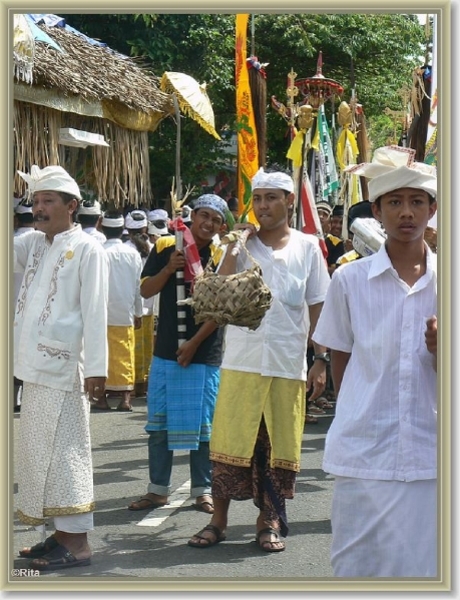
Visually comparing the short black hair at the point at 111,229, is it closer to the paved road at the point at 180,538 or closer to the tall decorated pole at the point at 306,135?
the tall decorated pole at the point at 306,135

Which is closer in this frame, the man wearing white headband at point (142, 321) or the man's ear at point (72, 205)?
the man's ear at point (72, 205)

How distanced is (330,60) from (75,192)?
17.8 metres

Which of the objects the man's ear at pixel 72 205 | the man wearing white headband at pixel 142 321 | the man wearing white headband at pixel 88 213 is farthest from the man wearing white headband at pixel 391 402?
the man wearing white headband at pixel 142 321

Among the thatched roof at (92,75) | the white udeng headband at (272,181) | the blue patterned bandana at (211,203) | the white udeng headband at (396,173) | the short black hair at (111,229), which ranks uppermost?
the thatched roof at (92,75)

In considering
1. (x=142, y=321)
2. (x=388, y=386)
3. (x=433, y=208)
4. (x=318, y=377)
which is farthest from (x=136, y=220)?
(x=388, y=386)

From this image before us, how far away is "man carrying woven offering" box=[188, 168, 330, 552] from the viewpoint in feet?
19.6

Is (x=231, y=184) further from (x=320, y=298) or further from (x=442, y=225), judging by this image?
(x=442, y=225)

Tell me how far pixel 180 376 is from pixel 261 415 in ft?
3.32

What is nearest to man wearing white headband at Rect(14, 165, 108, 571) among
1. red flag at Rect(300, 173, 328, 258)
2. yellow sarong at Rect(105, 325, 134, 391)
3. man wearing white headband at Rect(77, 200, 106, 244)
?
red flag at Rect(300, 173, 328, 258)

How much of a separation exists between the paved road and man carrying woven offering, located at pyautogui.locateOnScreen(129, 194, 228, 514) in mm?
229

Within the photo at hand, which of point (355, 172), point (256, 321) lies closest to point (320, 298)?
point (256, 321)

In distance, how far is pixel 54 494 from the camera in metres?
5.54

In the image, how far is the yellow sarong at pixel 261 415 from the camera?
602 centimetres

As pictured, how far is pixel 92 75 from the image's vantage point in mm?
9703
